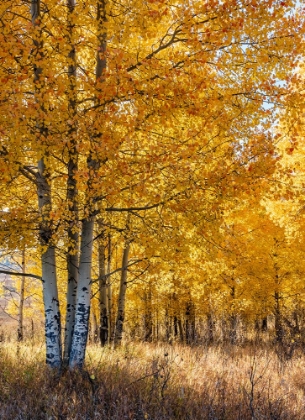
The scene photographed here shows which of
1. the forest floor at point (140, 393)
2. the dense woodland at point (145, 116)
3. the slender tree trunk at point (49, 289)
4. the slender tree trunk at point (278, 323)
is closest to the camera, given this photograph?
the forest floor at point (140, 393)

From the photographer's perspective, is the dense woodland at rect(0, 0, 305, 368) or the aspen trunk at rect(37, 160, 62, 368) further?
the aspen trunk at rect(37, 160, 62, 368)

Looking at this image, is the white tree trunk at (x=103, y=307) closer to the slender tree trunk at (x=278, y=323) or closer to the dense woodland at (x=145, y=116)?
the dense woodland at (x=145, y=116)

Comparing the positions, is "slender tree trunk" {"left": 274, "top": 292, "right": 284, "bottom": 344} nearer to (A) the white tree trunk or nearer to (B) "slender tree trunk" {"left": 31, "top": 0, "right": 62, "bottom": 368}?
(A) the white tree trunk

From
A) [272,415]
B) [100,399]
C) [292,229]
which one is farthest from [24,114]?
[292,229]

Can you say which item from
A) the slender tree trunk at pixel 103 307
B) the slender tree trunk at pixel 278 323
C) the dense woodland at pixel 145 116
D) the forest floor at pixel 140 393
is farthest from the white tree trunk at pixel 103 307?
the slender tree trunk at pixel 278 323

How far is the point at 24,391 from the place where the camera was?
5234 millimetres

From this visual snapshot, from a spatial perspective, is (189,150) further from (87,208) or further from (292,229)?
(292,229)

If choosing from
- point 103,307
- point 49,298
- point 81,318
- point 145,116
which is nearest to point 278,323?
point 103,307

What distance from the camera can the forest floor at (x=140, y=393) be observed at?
14.5ft

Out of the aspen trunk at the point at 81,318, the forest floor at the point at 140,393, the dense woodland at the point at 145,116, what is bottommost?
the forest floor at the point at 140,393

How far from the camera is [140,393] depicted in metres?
4.77

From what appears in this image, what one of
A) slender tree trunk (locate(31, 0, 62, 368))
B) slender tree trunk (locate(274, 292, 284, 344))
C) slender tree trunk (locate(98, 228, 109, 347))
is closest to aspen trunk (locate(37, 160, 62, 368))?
slender tree trunk (locate(31, 0, 62, 368))

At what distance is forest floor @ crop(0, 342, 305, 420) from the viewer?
14.5 feet

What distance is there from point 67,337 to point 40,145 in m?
3.57
